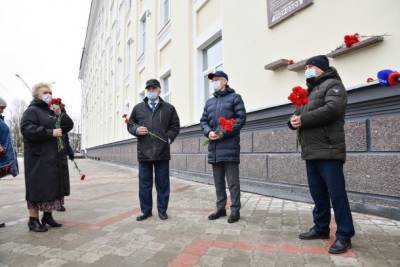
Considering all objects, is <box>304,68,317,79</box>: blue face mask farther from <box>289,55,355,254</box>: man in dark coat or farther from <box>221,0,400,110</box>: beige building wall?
<box>221,0,400,110</box>: beige building wall

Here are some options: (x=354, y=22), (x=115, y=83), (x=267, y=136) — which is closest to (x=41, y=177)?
(x=267, y=136)

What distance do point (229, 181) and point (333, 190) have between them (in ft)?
5.02

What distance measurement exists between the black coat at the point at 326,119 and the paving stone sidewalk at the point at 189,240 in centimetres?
91

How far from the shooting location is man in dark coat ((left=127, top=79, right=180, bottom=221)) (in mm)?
4375

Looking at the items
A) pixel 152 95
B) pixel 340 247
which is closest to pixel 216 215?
pixel 340 247

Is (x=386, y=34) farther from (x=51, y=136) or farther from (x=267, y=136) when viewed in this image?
(x=51, y=136)

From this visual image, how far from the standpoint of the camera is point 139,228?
3.86 metres

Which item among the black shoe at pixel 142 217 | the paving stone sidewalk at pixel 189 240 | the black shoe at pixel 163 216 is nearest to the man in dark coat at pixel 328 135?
the paving stone sidewalk at pixel 189 240

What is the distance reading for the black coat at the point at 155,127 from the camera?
4379mm

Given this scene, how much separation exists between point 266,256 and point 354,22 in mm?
3501

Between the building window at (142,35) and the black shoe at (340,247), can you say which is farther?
the building window at (142,35)

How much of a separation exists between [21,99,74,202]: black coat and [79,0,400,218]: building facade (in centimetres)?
357

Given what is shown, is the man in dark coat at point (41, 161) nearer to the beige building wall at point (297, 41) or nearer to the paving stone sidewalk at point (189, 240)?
the paving stone sidewalk at point (189, 240)

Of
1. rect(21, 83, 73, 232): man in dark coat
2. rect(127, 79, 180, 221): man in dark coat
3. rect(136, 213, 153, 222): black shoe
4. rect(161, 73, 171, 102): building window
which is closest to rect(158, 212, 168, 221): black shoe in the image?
rect(127, 79, 180, 221): man in dark coat
